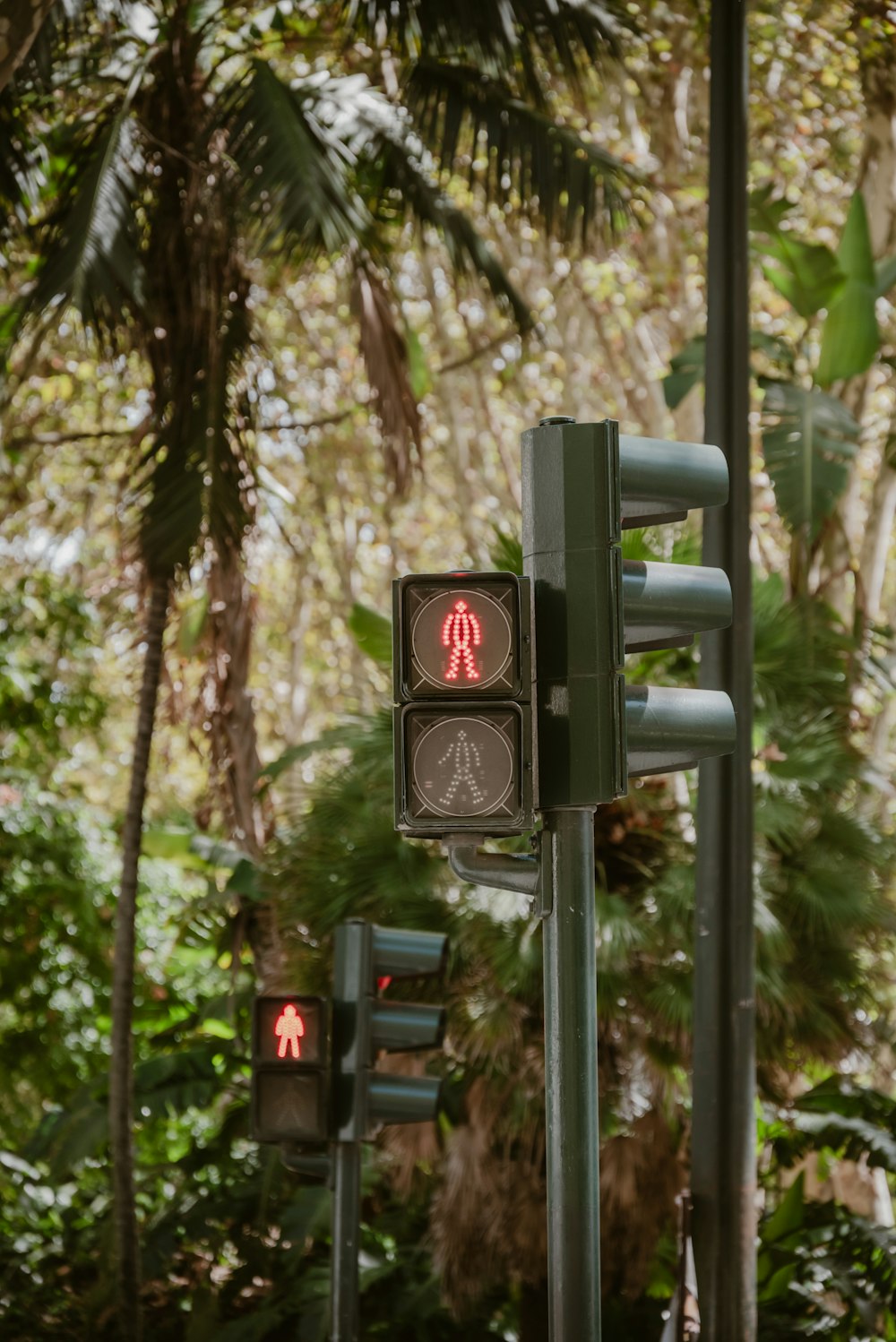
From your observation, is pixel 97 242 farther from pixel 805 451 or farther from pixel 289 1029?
pixel 289 1029

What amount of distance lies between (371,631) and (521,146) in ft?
11.7

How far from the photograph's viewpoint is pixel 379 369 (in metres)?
9.10

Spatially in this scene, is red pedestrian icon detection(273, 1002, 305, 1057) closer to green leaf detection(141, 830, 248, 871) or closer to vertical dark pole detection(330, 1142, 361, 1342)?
vertical dark pole detection(330, 1142, 361, 1342)

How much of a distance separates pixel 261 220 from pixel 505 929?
4.37m

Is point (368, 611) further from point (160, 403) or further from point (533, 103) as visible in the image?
point (533, 103)

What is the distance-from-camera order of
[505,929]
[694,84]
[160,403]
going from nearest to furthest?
[505,929], [160,403], [694,84]

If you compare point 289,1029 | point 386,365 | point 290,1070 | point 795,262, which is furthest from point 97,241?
point 290,1070

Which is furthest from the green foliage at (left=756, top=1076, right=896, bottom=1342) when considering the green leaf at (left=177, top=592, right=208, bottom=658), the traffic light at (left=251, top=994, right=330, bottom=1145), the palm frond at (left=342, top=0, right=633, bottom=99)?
the palm frond at (left=342, top=0, right=633, bottom=99)

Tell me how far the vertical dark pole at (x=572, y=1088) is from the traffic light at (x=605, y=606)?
0.17m

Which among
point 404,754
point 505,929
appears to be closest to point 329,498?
point 505,929

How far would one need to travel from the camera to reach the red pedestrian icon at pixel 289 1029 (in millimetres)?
5449

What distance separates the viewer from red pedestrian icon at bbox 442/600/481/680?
3.22 m

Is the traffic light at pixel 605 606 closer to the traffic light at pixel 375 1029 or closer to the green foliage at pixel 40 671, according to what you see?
the traffic light at pixel 375 1029

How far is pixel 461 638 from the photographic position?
3.23m
